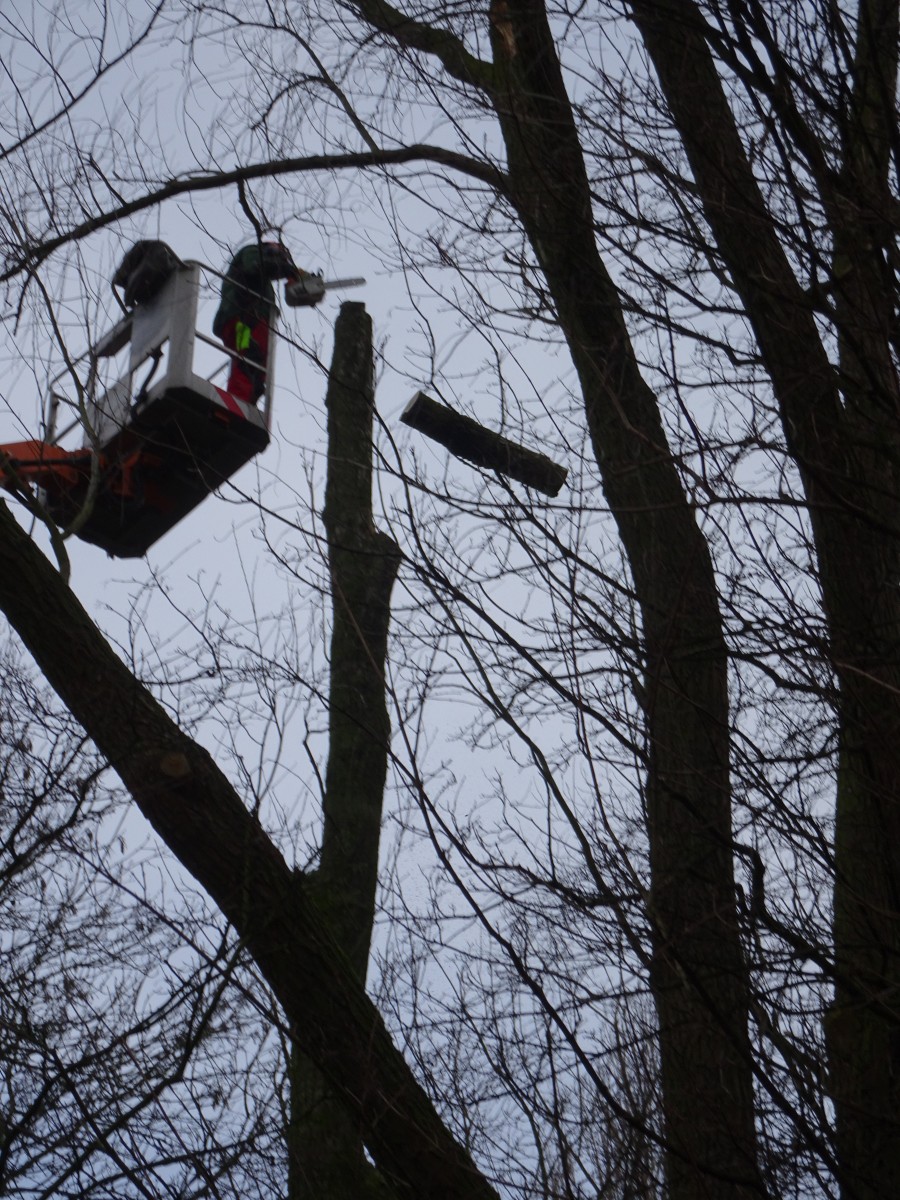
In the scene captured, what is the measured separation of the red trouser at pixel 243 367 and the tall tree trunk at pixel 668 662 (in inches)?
151

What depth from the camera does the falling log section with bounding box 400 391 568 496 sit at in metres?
3.88

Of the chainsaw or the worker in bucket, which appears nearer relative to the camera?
the chainsaw

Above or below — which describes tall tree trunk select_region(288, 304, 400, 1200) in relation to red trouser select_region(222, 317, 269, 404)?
below

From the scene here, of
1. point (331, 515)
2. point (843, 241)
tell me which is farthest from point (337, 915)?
→ point (843, 241)

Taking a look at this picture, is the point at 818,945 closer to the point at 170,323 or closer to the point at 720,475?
the point at 720,475

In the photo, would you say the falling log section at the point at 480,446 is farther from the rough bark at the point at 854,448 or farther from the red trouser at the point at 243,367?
the red trouser at the point at 243,367

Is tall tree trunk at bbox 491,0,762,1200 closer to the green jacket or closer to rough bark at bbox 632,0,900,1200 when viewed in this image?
rough bark at bbox 632,0,900,1200

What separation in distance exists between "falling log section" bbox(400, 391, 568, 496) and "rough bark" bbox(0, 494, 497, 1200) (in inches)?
41.5

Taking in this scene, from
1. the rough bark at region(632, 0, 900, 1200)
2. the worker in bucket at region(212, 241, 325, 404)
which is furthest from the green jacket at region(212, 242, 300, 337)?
the rough bark at region(632, 0, 900, 1200)

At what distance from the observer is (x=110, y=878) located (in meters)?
4.26

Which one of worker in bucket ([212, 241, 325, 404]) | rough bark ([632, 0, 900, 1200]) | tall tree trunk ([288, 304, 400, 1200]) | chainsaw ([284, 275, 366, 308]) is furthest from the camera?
worker in bucket ([212, 241, 325, 404])

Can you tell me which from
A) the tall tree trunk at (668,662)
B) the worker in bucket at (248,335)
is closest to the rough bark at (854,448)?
the tall tree trunk at (668,662)

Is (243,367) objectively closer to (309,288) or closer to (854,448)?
(309,288)

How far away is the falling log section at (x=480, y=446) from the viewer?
12.7ft
